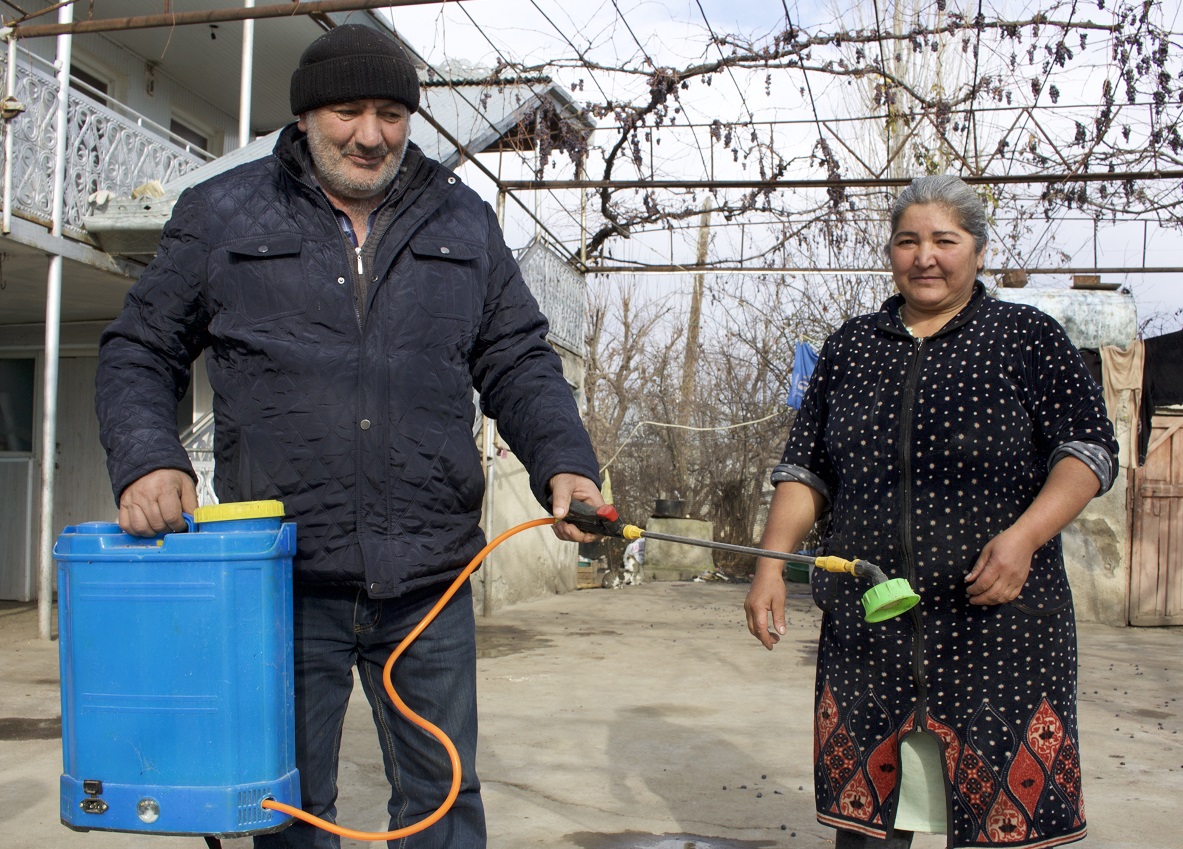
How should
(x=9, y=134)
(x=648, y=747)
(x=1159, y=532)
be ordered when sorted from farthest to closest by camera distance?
(x=1159, y=532) < (x=9, y=134) < (x=648, y=747)

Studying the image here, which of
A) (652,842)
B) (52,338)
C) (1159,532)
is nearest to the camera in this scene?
(652,842)

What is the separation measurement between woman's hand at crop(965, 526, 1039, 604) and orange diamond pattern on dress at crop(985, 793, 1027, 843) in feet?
1.35

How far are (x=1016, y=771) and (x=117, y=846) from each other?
253 centimetres

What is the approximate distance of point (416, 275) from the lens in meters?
2.10

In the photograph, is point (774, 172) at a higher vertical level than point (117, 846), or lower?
higher

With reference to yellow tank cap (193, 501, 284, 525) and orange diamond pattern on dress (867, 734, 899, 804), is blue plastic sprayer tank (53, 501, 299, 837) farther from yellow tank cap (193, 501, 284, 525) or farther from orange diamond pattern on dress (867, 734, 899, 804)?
orange diamond pattern on dress (867, 734, 899, 804)

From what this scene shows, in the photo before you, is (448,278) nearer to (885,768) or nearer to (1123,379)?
(885,768)

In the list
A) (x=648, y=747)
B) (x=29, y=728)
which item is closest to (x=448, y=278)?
(x=648, y=747)

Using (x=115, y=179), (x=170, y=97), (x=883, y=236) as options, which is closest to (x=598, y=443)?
(x=883, y=236)

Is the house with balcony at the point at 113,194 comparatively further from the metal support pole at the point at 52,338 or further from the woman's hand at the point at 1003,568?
the woman's hand at the point at 1003,568

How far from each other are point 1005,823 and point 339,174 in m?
1.83

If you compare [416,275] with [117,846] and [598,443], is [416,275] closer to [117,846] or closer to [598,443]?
[117,846]

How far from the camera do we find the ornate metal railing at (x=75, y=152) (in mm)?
7160

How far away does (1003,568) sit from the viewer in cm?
213
